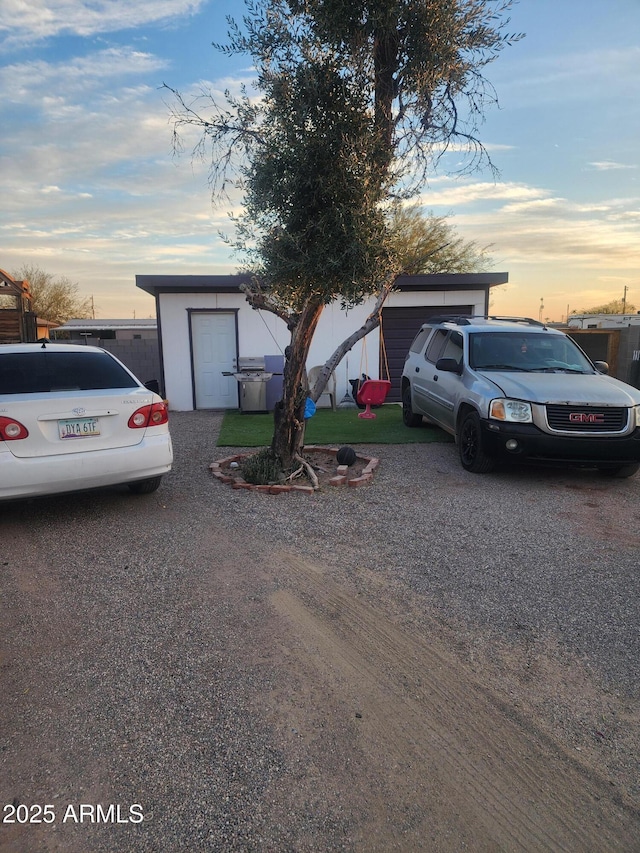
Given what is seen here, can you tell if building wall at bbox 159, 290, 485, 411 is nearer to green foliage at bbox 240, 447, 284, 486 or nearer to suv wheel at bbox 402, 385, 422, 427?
suv wheel at bbox 402, 385, 422, 427

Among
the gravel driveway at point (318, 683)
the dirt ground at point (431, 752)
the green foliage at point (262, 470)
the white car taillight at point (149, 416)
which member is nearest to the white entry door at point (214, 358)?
the green foliage at point (262, 470)

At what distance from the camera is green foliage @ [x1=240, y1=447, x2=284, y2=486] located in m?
6.61

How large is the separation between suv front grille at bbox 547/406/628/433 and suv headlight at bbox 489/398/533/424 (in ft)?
0.78

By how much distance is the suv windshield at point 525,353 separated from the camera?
25.1ft

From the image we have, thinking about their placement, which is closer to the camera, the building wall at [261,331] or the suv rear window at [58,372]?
the suv rear window at [58,372]

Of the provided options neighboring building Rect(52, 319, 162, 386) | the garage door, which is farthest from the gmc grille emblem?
neighboring building Rect(52, 319, 162, 386)

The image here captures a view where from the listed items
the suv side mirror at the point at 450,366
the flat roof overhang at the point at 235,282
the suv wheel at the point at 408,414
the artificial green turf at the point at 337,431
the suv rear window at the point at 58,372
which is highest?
the flat roof overhang at the point at 235,282

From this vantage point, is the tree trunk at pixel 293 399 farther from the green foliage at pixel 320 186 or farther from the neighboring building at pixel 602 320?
the neighboring building at pixel 602 320

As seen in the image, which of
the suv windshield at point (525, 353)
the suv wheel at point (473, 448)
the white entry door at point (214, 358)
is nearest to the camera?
the suv wheel at point (473, 448)

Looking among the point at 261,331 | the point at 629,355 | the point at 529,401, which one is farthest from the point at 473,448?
the point at 629,355

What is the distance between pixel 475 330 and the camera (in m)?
8.20

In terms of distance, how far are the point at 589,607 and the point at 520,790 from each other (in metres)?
1.83

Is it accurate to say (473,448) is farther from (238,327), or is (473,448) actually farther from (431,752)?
(238,327)

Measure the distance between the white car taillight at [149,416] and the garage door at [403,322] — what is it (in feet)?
30.1
